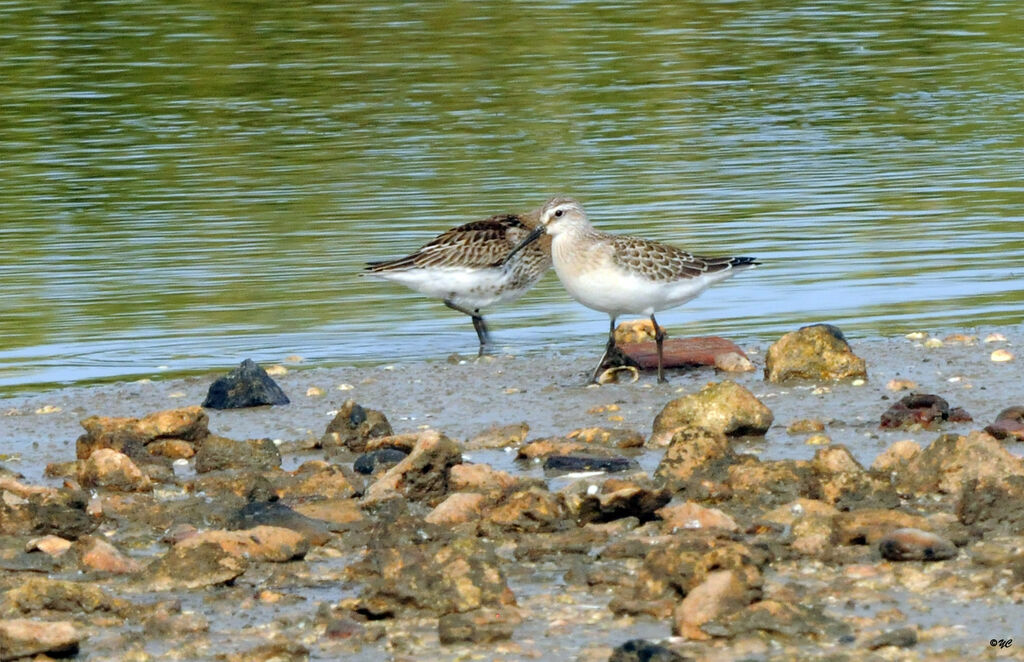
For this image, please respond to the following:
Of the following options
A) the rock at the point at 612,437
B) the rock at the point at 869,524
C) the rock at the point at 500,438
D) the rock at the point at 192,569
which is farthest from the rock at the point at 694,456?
the rock at the point at 192,569

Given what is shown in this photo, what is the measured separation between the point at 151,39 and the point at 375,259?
17307 mm

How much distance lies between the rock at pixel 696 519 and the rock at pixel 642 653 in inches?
58.3

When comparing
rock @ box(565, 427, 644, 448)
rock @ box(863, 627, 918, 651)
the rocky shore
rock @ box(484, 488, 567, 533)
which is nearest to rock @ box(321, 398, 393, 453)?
the rocky shore

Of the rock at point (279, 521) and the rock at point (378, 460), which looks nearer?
the rock at point (279, 521)

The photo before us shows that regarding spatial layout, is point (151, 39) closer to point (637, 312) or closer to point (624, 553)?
point (637, 312)

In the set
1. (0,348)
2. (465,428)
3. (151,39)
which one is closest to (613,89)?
(151,39)

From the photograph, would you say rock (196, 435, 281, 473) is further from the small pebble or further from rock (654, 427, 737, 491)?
the small pebble

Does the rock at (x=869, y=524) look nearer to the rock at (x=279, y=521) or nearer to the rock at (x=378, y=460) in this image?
the rock at (x=279, y=521)

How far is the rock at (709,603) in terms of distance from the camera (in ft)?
18.3

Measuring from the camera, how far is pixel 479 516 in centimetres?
706

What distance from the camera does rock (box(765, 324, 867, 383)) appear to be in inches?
387

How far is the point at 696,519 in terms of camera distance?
22.2 feet

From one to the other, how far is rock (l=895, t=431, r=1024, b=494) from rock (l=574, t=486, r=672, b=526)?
102cm

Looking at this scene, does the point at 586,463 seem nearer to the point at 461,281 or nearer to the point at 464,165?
the point at 461,281
